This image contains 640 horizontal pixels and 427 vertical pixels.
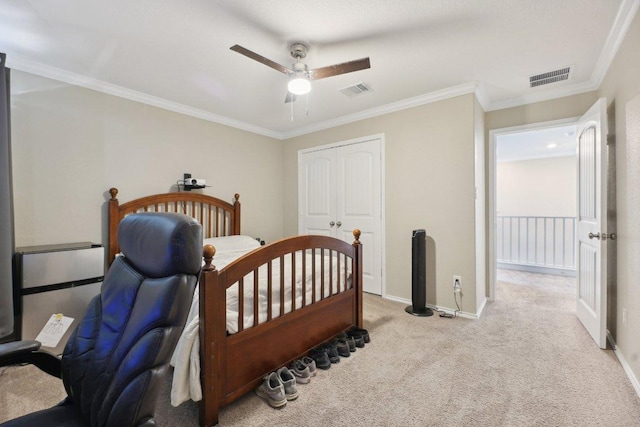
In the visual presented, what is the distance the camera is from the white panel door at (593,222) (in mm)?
2312

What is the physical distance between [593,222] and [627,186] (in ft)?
1.96

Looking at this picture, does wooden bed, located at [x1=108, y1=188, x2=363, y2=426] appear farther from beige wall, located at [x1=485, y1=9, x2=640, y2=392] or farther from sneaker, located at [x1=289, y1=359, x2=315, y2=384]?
beige wall, located at [x1=485, y1=9, x2=640, y2=392]

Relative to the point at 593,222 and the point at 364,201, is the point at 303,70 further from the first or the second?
the point at 593,222

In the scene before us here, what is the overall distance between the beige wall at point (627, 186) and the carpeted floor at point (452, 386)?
0.26 meters

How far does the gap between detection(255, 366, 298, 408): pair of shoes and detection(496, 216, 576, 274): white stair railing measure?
5.47 metres

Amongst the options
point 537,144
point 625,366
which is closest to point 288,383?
point 625,366

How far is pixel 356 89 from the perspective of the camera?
3.14 metres

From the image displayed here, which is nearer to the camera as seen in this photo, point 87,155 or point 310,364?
point 310,364

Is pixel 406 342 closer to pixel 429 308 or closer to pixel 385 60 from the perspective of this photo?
pixel 429 308

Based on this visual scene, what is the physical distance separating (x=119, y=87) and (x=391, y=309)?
12.6ft

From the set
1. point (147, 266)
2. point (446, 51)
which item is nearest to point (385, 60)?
point (446, 51)

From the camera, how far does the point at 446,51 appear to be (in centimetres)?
239

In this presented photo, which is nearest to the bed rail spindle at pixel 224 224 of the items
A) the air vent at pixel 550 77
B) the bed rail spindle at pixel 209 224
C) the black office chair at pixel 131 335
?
the bed rail spindle at pixel 209 224

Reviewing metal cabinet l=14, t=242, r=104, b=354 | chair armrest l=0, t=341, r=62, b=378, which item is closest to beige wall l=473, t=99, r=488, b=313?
chair armrest l=0, t=341, r=62, b=378
